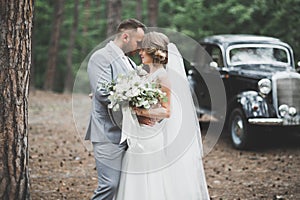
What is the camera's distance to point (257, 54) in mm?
10523

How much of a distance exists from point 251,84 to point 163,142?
17.2ft

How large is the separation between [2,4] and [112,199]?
7.54ft

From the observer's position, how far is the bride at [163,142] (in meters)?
4.56

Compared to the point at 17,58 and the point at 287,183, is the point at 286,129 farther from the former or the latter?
the point at 17,58

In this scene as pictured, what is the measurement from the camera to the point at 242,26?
18.2 m

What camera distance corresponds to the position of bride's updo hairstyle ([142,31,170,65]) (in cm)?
452

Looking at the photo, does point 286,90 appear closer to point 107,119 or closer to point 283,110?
point 283,110

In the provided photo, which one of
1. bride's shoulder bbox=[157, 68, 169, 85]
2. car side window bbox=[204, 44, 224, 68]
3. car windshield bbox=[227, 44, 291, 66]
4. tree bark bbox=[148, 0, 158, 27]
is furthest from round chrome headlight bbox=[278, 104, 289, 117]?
tree bark bbox=[148, 0, 158, 27]

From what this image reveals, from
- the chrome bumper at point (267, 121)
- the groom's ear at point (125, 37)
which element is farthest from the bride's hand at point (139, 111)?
the chrome bumper at point (267, 121)

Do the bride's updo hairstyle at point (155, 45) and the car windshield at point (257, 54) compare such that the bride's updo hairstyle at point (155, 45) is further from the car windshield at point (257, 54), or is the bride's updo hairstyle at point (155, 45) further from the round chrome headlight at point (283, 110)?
the car windshield at point (257, 54)

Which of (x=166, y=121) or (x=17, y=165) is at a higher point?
(x=166, y=121)

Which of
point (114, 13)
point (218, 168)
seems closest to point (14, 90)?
point (218, 168)

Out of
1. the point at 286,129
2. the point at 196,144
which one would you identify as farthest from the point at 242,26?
the point at 196,144

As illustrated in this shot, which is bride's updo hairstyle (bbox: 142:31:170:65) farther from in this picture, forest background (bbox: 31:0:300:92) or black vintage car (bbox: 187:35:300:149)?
forest background (bbox: 31:0:300:92)
